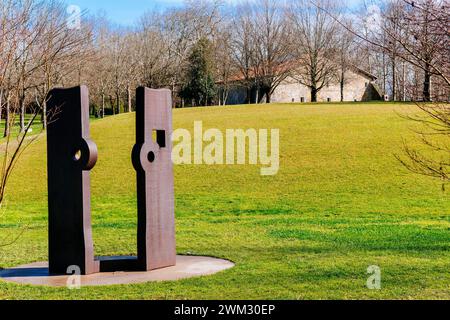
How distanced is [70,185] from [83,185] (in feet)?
0.68

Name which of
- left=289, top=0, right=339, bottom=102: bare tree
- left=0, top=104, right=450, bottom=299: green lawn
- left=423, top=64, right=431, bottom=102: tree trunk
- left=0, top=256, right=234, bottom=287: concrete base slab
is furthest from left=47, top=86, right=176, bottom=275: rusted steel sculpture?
left=289, top=0, right=339, bottom=102: bare tree

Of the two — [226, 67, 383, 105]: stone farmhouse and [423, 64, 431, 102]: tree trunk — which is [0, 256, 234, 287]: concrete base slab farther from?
[226, 67, 383, 105]: stone farmhouse

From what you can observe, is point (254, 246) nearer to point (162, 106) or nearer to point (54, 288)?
point (162, 106)

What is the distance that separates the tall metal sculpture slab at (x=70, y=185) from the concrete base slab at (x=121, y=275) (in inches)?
12.4

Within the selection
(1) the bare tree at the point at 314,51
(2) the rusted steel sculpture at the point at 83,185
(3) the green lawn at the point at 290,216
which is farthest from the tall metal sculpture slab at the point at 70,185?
(1) the bare tree at the point at 314,51

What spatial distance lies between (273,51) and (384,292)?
53.7 meters

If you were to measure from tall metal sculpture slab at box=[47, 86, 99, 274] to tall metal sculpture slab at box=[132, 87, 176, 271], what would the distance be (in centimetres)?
69

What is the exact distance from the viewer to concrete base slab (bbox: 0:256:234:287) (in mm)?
8359

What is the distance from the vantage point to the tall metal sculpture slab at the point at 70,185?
893 cm

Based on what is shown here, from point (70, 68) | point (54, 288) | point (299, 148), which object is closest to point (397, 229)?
point (54, 288)

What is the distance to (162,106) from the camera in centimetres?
934

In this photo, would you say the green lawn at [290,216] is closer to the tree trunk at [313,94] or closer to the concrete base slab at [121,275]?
the concrete base slab at [121,275]

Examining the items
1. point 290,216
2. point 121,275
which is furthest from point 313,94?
point 121,275

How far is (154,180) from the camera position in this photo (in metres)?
9.17
